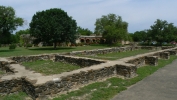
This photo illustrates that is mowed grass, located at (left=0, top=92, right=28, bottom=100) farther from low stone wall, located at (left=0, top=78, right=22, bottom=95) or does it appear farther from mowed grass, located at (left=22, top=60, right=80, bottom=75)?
mowed grass, located at (left=22, top=60, right=80, bottom=75)

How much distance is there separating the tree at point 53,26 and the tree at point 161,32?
19.0 meters

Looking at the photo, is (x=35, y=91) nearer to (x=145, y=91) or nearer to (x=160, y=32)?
(x=145, y=91)

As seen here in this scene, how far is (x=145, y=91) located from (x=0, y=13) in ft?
78.0

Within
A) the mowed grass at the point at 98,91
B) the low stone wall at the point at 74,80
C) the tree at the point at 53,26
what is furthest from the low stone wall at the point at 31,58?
the tree at the point at 53,26

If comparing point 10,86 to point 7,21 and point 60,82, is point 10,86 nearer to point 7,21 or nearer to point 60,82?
point 60,82

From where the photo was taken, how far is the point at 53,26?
25.0 meters

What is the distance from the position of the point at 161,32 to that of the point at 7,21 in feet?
98.1

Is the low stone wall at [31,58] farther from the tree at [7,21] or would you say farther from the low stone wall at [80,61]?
the tree at [7,21]

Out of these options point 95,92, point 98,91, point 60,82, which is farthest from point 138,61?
point 60,82

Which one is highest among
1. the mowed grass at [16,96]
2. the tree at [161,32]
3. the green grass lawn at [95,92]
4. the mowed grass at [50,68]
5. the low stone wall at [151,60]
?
the tree at [161,32]

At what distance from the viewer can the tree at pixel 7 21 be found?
23.8 metres

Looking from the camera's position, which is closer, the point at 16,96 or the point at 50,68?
the point at 16,96

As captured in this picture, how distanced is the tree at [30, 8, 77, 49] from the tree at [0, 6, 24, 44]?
251 centimetres

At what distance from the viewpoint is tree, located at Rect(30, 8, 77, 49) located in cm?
2516
